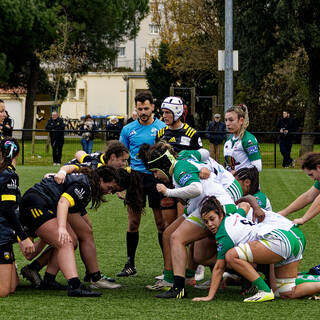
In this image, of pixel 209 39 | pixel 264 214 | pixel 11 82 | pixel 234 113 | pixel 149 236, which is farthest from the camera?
pixel 11 82

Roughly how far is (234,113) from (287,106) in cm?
3242

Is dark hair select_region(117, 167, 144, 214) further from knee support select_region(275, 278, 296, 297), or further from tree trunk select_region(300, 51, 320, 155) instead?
tree trunk select_region(300, 51, 320, 155)

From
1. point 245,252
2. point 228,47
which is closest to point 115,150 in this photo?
point 245,252

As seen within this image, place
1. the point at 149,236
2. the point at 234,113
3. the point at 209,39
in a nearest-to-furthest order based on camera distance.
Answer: the point at 234,113
the point at 149,236
the point at 209,39

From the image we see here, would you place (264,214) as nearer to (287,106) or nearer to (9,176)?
(9,176)

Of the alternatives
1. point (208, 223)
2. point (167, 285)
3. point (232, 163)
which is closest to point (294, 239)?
point (208, 223)

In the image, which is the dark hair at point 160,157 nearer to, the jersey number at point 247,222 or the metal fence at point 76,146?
the jersey number at point 247,222

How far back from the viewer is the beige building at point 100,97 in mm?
61375

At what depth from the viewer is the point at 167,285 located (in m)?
7.10

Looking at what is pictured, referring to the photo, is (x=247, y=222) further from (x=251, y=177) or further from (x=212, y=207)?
(x=251, y=177)

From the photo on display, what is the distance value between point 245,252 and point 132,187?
1.42 meters

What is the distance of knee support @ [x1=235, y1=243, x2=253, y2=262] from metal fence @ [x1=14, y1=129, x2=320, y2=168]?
14.5 metres

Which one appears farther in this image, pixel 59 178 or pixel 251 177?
pixel 251 177

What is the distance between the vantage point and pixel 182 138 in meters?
7.53
